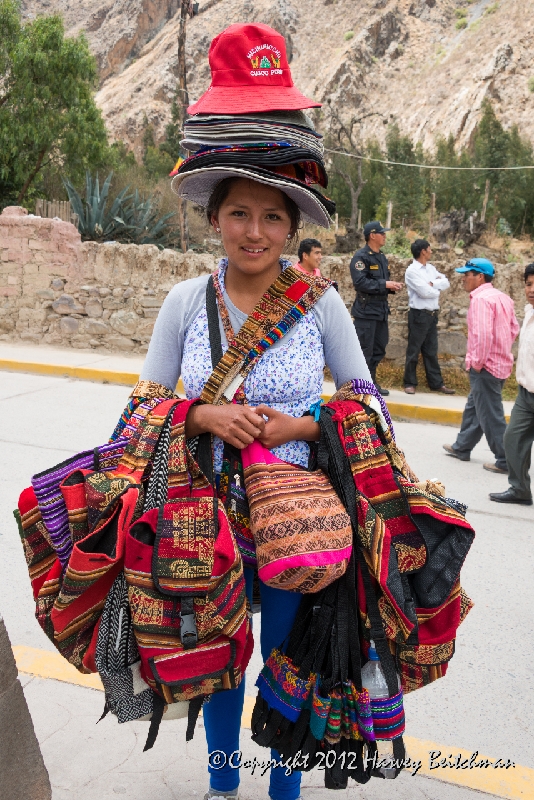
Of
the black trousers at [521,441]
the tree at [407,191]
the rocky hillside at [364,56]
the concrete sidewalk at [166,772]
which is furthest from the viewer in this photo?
the rocky hillside at [364,56]

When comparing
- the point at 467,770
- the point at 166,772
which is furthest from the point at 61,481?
the point at 467,770

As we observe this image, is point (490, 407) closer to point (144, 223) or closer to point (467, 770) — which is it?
point (467, 770)

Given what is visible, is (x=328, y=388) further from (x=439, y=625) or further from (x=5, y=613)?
(x=439, y=625)

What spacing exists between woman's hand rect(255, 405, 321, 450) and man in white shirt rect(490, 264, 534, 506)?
3645 mm

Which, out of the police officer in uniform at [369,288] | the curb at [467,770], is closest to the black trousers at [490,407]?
the police officer in uniform at [369,288]

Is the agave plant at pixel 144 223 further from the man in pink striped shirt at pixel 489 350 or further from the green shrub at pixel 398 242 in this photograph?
the man in pink striped shirt at pixel 489 350

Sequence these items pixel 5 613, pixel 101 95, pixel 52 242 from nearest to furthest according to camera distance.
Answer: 1. pixel 5 613
2. pixel 52 242
3. pixel 101 95

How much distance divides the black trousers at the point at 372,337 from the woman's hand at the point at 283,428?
6694 millimetres

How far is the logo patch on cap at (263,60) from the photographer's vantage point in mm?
1673

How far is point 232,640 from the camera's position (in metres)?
1.57

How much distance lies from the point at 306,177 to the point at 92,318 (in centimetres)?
976

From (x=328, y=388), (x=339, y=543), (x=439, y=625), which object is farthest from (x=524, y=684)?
(x=328, y=388)

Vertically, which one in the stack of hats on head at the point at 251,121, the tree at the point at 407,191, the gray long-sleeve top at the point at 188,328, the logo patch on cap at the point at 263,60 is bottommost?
the gray long-sleeve top at the point at 188,328

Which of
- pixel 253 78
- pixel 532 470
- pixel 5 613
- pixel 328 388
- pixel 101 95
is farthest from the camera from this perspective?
pixel 101 95
